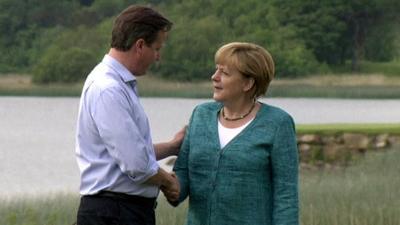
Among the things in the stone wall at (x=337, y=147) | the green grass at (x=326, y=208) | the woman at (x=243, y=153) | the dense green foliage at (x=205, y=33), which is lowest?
the dense green foliage at (x=205, y=33)

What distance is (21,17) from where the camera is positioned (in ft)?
187

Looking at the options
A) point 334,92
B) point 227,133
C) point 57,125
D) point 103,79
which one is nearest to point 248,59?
point 227,133

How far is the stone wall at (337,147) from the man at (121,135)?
13.3 metres

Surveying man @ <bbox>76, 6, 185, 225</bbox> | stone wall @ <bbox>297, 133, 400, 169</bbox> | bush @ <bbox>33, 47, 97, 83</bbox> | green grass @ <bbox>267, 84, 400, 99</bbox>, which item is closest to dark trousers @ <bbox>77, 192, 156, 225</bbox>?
man @ <bbox>76, 6, 185, 225</bbox>

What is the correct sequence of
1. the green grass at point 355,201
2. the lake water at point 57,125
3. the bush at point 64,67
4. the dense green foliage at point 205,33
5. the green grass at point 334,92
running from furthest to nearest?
1. the dense green foliage at point 205,33
2. the bush at point 64,67
3. the green grass at point 334,92
4. the lake water at point 57,125
5. the green grass at point 355,201

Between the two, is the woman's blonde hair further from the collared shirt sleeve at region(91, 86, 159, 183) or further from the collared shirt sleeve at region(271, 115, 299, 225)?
the collared shirt sleeve at region(91, 86, 159, 183)

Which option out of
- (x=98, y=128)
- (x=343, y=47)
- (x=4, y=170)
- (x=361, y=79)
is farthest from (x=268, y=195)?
(x=343, y=47)

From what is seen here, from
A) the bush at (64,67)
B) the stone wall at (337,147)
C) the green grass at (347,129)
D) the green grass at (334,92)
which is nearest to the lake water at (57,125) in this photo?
the green grass at (334,92)

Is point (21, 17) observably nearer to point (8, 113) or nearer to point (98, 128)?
point (8, 113)

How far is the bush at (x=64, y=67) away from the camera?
168 ft

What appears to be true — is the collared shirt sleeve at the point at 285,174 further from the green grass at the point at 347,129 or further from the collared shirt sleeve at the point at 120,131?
the green grass at the point at 347,129

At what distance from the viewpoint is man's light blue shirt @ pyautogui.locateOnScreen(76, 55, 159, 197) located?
4207 mm

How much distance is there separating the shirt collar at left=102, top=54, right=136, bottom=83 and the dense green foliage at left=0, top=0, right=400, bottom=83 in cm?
4657

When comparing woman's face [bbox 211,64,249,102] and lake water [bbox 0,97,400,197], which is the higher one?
woman's face [bbox 211,64,249,102]
